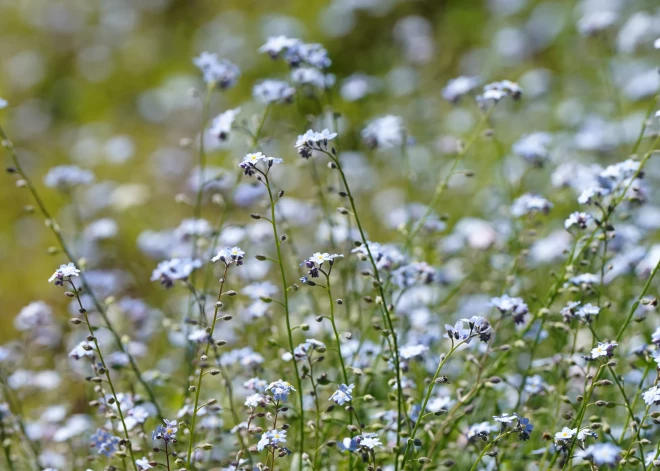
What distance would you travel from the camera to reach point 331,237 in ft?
12.2

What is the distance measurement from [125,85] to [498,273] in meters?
7.87

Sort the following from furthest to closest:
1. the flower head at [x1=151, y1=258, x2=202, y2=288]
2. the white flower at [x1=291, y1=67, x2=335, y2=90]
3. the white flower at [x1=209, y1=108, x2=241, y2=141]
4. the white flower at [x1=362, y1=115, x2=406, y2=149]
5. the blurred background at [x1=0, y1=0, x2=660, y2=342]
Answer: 1. the blurred background at [x1=0, y1=0, x2=660, y2=342]
2. the white flower at [x1=362, y1=115, x2=406, y2=149]
3. the white flower at [x1=291, y1=67, x2=335, y2=90]
4. the white flower at [x1=209, y1=108, x2=241, y2=141]
5. the flower head at [x1=151, y1=258, x2=202, y2=288]

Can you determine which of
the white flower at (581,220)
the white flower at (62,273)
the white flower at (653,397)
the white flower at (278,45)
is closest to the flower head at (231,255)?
the white flower at (62,273)

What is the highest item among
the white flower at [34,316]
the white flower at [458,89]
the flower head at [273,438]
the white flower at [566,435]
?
the white flower at [458,89]

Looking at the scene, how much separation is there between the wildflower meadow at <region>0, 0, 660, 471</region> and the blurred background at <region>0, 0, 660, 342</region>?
4 cm

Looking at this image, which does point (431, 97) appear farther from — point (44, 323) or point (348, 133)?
point (44, 323)

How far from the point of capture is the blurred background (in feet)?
21.0

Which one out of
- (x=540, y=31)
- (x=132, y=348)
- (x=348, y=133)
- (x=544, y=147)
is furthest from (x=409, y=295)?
(x=540, y=31)

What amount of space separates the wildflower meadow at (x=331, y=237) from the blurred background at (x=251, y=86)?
0.04 meters

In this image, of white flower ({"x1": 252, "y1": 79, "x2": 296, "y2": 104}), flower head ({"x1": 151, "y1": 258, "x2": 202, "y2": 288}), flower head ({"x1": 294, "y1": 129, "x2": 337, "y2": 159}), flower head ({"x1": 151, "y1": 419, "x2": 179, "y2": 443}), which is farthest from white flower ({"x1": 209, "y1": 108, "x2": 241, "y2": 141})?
flower head ({"x1": 151, "y1": 419, "x2": 179, "y2": 443})

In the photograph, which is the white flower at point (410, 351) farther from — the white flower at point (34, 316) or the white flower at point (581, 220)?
the white flower at point (34, 316)

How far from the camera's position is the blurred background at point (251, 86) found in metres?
6.41

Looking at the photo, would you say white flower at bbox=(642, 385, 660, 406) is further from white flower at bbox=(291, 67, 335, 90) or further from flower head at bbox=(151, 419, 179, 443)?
white flower at bbox=(291, 67, 335, 90)

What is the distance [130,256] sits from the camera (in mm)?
6863
